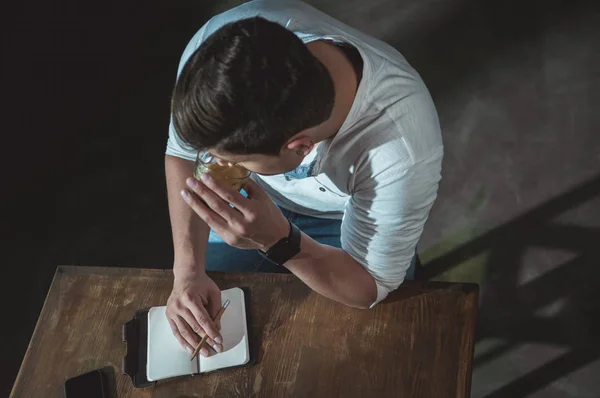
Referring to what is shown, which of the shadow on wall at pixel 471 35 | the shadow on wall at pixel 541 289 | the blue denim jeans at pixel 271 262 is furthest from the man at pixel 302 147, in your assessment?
the shadow on wall at pixel 471 35

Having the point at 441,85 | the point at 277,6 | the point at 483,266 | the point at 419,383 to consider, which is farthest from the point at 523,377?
the point at 277,6

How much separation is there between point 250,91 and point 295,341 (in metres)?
0.57

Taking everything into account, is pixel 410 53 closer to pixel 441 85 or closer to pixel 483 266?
pixel 441 85

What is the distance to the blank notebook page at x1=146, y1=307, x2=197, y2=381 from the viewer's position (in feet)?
3.89

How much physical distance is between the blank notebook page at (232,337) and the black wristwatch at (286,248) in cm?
16

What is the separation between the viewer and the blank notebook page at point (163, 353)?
1.19 metres

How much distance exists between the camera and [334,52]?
1081 millimetres

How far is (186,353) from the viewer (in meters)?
1.21

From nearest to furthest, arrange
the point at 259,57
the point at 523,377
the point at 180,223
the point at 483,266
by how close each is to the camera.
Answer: the point at 259,57, the point at 180,223, the point at 523,377, the point at 483,266

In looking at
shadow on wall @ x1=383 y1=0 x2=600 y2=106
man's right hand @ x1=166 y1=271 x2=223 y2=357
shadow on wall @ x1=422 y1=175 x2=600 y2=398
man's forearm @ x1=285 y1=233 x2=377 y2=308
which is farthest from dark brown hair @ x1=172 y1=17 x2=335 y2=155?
shadow on wall @ x1=383 y1=0 x2=600 y2=106

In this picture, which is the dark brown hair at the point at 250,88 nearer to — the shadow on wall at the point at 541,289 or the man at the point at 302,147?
the man at the point at 302,147

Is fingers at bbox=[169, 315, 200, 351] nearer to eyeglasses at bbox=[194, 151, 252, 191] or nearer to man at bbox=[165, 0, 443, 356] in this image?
man at bbox=[165, 0, 443, 356]

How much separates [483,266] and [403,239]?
1026 millimetres

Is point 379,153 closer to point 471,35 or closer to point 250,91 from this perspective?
point 250,91
